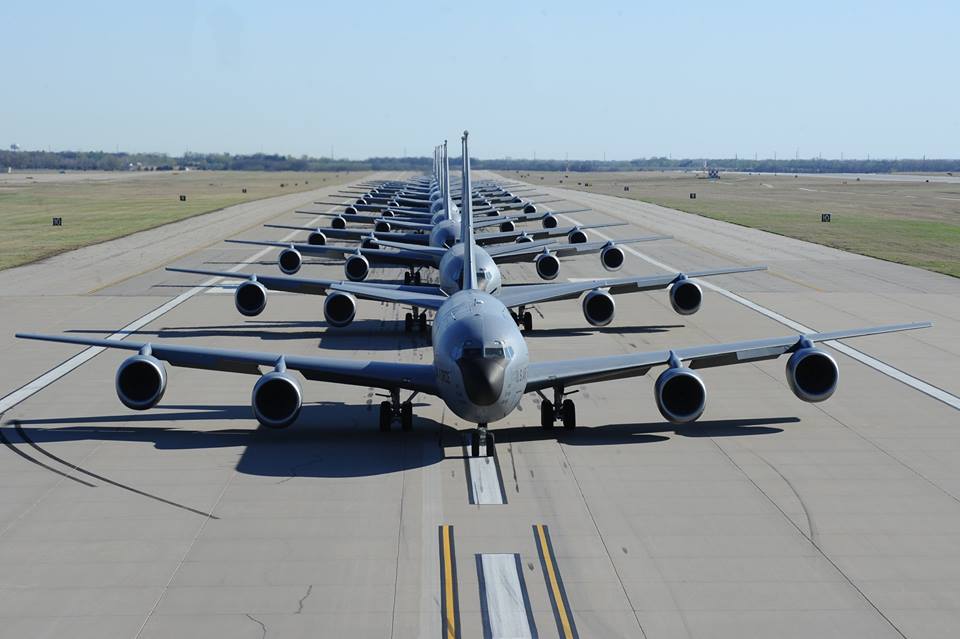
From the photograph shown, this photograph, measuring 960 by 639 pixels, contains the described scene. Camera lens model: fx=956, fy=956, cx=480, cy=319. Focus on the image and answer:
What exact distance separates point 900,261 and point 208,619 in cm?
5841

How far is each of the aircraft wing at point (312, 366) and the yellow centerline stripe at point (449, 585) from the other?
16.5ft

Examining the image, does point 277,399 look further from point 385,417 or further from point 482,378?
point 482,378

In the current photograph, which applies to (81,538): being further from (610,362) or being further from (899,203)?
(899,203)

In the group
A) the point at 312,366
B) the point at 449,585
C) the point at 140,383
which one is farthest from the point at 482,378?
the point at 140,383

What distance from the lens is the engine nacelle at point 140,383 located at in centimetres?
2147

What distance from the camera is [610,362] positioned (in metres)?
22.1

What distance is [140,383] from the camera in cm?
2156

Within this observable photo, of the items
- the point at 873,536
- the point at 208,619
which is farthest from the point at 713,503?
the point at 208,619

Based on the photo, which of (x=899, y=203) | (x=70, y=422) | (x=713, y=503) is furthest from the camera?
(x=899, y=203)

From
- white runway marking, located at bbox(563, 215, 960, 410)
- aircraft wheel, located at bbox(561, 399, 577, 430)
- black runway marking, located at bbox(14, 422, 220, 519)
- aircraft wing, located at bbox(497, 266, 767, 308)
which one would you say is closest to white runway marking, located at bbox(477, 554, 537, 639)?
black runway marking, located at bbox(14, 422, 220, 519)

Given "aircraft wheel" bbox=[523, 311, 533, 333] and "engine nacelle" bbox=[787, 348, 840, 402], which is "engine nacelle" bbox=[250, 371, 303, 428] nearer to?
"engine nacelle" bbox=[787, 348, 840, 402]

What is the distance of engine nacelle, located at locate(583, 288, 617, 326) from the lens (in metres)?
34.2

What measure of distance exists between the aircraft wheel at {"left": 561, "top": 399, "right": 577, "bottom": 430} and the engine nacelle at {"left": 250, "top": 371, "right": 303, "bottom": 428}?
21.0 feet

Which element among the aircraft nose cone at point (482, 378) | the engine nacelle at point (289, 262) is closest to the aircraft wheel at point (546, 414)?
the aircraft nose cone at point (482, 378)
